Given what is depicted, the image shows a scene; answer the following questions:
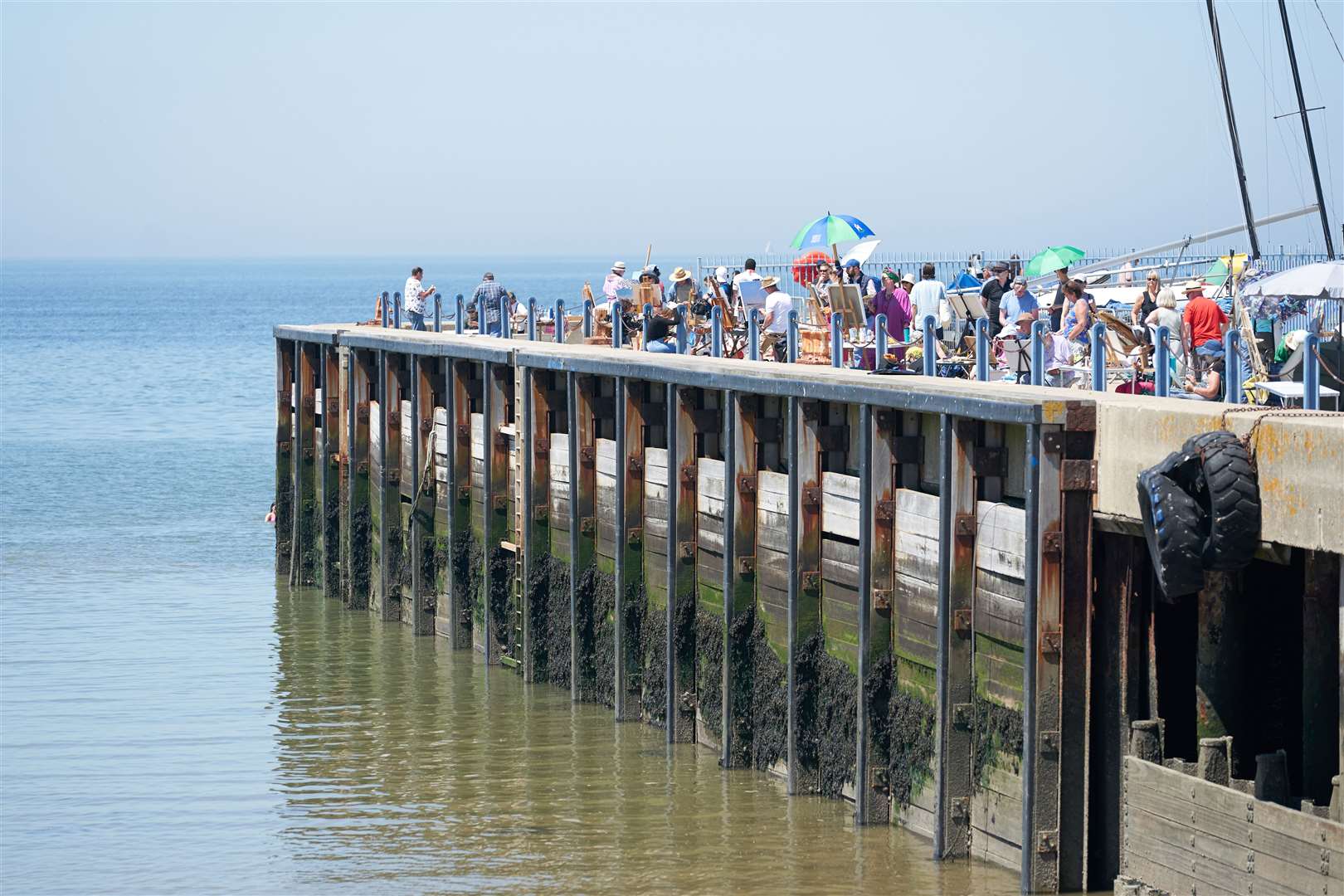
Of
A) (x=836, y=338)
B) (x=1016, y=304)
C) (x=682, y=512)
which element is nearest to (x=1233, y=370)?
(x=682, y=512)

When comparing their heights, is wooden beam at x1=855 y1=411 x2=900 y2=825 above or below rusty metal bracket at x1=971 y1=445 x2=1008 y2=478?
below

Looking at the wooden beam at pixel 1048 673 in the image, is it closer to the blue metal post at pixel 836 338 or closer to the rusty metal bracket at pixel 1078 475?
the rusty metal bracket at pixel 1078 475

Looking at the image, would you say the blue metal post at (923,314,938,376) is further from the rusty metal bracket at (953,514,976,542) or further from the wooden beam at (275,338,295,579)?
the wooden beam at (275,338,295,579)

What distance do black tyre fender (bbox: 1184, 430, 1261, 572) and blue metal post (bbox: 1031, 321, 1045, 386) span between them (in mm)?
4539

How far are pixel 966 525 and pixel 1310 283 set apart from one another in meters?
9.05

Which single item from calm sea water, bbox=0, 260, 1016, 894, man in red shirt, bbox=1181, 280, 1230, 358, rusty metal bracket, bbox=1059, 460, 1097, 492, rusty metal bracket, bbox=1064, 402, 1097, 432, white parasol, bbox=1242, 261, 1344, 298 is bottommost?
calm sea water, bbox=0, 260, 1016, 894

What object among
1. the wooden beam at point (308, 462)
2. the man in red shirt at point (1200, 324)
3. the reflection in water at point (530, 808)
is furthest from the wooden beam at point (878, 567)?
the wooden beam at point (308, 462)

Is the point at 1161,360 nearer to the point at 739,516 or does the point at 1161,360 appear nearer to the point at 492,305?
the point at 739,516

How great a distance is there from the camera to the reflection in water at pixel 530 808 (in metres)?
15.5

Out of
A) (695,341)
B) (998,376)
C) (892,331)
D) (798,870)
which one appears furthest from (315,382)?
(798,870)

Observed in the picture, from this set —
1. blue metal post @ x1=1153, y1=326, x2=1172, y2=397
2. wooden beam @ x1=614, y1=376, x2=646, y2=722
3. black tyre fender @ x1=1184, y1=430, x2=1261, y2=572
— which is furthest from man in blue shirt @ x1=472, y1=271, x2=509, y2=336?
black tyre fender @ x1=1184, y1=430, x2=1261, y2=572

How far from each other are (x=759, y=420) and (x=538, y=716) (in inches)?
193

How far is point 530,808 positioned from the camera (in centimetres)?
1786

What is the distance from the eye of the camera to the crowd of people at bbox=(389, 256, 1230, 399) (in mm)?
17547
